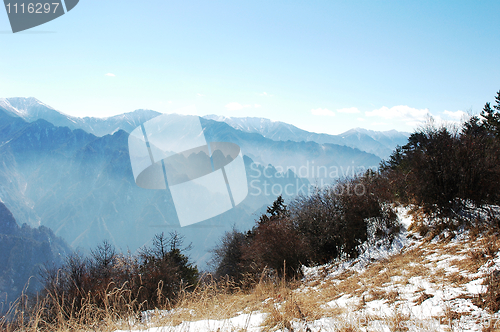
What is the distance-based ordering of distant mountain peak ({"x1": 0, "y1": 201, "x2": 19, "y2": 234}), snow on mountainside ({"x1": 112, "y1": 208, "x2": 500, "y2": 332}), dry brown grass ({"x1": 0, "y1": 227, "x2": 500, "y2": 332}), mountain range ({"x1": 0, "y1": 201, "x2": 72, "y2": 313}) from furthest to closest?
distant mountain peak ({"x1": 0, "y1": 201, "x2": 19, "y2": 234}) < mountain range ({"x1": 0, "y1": 201, "x2": 72, "y2": 313}) < dry brown grass ({"x1": 0, "y1": 227, "x2": 500, "y2": 332}) < snow on mountainside ({"x1": 112, "y1": 208, "x2": 500, "y2": 332})

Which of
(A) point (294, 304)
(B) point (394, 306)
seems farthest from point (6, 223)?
(B) point (394, 306)

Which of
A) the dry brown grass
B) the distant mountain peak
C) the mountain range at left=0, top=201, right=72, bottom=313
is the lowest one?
the mountain range at left=0, top=201, right=72, bottom=313

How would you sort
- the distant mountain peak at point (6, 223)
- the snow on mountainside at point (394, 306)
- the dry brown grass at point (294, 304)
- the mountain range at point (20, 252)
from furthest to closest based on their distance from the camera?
the distant mountain peak at point (6, 223), the mountain range at point (20, 252), the dry brown grass at point (294, 304), the snow on mountainside at point (394, 306)

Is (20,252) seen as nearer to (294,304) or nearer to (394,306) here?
(294,304)

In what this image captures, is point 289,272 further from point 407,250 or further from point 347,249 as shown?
point 407,250

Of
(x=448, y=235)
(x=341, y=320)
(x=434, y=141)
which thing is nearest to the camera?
(x=341, y=320)

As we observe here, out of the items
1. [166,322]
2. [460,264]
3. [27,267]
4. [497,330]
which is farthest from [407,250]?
[27,267]

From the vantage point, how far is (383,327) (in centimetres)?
314

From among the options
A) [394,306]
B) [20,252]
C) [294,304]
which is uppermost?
[394,306]

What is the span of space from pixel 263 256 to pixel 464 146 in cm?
897

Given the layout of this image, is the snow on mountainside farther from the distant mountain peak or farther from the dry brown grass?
the distant mountain peak

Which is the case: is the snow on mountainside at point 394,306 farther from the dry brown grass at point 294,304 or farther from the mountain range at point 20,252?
the mountain range at point 20,252

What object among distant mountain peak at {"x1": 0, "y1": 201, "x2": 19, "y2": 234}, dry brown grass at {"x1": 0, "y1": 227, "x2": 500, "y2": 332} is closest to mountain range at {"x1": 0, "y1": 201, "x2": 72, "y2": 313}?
distant mountain peak at {"x1": 0, "y1": 201, "x2": 19, "y2": 234}

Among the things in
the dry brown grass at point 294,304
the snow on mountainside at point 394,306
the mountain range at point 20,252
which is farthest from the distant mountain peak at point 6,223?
the snow on mountainside at point 394,306
